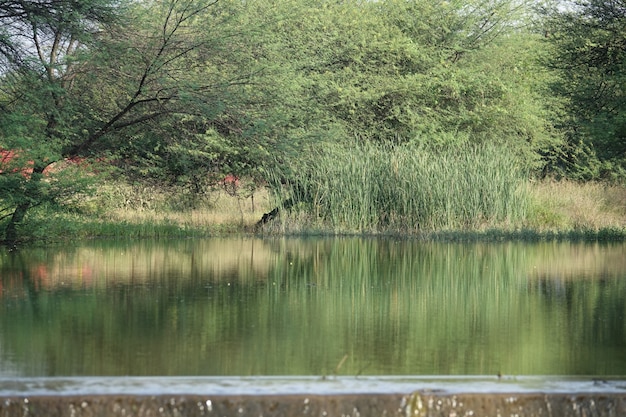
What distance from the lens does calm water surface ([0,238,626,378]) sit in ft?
29.3

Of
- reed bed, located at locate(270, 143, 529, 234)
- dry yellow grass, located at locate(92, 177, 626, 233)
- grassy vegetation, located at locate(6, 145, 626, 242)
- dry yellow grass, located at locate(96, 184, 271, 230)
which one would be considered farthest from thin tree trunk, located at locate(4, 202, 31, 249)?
reed bed, located at locate(270, 143, 529, 234)

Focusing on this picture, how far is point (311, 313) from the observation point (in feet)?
40.9

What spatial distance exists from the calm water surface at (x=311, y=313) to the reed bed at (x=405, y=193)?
18.1 feet

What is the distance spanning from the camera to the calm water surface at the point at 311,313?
8.93 metres

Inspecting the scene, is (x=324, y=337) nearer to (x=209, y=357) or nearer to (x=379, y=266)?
(x=209, y=357)

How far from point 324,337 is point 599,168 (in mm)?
38205

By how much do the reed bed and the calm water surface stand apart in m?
5.53

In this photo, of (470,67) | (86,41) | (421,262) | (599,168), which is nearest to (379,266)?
(421,262)

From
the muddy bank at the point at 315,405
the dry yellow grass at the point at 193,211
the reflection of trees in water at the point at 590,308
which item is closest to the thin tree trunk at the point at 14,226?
the dry yellow grass at the point at 193,211

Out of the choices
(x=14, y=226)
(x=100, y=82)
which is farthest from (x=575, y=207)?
(x=14, y=226)

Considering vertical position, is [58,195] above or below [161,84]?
below

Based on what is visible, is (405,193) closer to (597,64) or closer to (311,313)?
(597,64)

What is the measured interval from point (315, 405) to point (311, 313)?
5.66 metres

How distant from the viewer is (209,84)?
2586 centimetres
